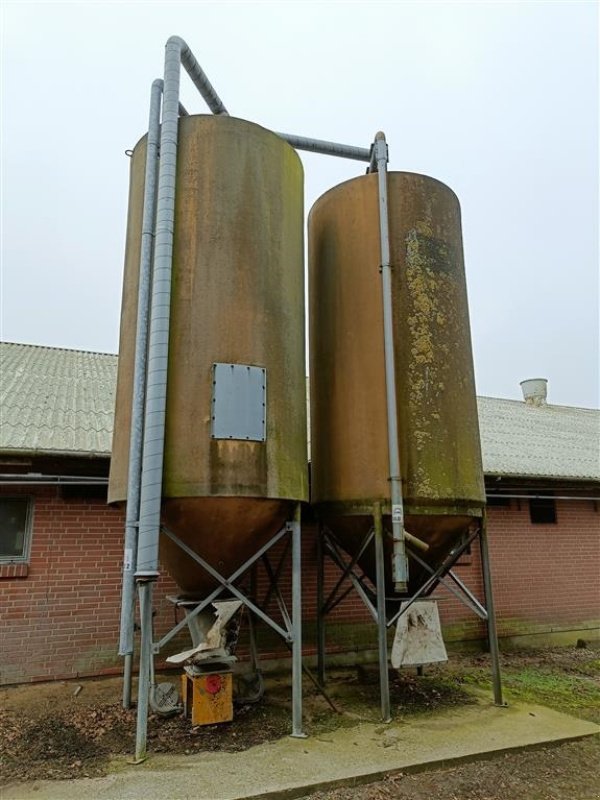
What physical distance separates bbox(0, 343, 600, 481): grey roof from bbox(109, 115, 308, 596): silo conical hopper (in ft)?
4.99

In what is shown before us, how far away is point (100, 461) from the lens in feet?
21.9

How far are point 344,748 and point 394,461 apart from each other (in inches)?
98.1

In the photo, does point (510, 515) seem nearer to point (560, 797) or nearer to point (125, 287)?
point (560, 797)

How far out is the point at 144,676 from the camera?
4641mm

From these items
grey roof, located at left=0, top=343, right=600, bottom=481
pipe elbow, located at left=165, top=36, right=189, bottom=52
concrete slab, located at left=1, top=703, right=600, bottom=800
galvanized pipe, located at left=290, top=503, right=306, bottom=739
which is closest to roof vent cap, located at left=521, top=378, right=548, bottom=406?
grey roof, located at left=0, top=343, right=600, bottom=481

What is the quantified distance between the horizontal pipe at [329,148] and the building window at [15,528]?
5171mm

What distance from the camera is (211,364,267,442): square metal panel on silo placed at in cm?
507

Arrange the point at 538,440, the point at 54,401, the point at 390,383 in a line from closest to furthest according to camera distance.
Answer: the point at 390,383, the point at 54,401, the point at 538,440

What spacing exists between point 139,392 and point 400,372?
2609 millimetres

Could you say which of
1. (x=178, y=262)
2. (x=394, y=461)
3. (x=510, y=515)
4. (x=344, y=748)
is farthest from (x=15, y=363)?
(x=510, y=515)

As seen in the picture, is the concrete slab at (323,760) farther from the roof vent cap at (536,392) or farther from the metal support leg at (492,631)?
the roof vent cap at (536,392)

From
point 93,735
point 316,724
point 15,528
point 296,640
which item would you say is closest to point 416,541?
point 296,640

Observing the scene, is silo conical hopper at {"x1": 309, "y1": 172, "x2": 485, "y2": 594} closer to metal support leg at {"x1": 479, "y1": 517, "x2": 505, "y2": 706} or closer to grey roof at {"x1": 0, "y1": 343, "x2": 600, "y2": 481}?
metal support leg at {"x1": 479, "y1": 517, "x2": 505, "y2": 706}

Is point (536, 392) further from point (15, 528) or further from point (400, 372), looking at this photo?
point (15, 528)
